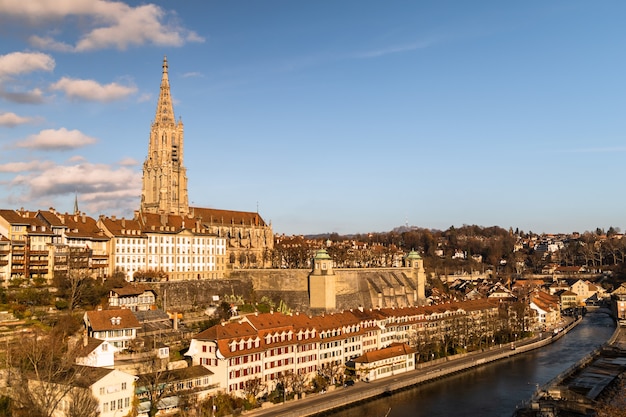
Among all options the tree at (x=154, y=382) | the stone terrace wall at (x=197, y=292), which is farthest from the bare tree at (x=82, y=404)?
the stone terrace wall at (x=197, y=292)

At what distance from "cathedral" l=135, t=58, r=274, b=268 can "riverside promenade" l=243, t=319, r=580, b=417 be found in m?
35.0

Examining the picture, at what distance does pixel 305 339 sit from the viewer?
55281 millimetres

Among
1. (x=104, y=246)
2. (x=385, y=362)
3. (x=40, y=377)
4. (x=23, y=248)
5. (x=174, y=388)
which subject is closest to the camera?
(x=40, y=377)

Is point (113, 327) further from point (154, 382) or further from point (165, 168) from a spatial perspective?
point (165, 168)

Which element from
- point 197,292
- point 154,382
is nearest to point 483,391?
point 154,382

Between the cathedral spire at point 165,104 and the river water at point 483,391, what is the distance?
56.5m

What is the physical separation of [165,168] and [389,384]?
50738mm

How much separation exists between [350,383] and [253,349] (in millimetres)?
10480

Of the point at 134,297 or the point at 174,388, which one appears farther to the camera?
the point at 134,297

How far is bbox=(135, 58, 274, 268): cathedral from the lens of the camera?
92.6 metres

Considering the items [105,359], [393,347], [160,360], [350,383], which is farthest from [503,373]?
[105,359]

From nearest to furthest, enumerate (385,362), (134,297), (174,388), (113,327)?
1. (174,388)
2. (113,327)
3. (385,362)
4. (134,297)

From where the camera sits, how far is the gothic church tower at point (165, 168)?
93000 millimetres

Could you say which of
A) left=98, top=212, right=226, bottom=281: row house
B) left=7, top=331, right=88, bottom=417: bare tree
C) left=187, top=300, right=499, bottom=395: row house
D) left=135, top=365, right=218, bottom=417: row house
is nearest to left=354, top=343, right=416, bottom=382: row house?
left=187, top=300, right=499, bottom=395: row house
